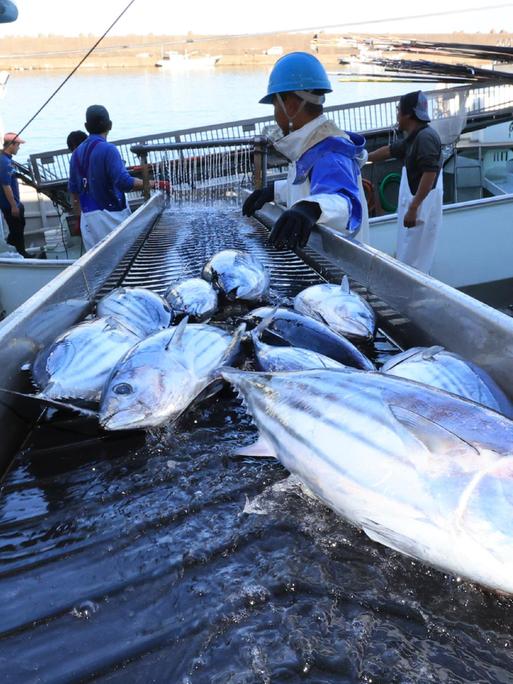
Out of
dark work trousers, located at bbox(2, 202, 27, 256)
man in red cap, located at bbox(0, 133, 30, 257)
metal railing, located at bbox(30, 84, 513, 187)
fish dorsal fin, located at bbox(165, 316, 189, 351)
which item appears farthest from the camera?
metal railing, located at bbox(30, 84, 513, 187)

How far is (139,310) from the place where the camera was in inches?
101

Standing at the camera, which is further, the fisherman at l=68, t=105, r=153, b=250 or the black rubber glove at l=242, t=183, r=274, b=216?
the fisherman at l=68, t=105, r=153, b=250

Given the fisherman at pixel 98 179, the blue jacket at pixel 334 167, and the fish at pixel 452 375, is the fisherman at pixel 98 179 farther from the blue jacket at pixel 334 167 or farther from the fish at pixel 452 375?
the fish at pixel 452 375

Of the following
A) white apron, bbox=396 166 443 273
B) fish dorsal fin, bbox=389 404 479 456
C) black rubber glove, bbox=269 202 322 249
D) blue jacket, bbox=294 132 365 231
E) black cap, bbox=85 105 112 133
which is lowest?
white apron, bbox=396 166 443 273

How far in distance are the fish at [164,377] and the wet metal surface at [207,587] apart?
0.38 feet

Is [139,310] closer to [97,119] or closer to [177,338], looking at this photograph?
[177,338]

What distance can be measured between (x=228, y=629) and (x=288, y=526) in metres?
0.32

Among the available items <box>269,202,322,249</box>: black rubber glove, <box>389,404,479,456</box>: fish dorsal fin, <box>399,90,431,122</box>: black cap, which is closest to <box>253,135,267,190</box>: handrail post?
<box>399,90,431,122</box>: black cap

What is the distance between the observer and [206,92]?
1727 inches

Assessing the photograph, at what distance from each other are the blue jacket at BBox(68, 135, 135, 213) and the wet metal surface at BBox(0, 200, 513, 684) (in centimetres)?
592

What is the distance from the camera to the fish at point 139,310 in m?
2.47

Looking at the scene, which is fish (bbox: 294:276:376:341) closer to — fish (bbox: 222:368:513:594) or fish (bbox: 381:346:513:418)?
fish (bbox: 381:346:513:418)

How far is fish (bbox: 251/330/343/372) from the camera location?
1.93 metres

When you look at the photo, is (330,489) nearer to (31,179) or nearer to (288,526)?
(288,526)
